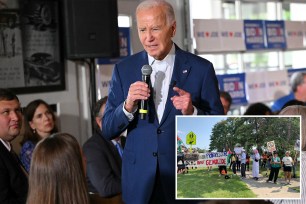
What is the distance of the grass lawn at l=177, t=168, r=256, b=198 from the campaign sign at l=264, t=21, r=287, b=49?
21.3 ft

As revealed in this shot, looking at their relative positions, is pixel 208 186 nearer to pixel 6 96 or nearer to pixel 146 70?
pixel 146 70

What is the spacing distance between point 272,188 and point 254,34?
6220 millimetres

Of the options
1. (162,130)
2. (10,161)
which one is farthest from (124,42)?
(162,130)

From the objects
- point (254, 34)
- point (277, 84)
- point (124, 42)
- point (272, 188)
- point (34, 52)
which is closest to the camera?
point (272, 188)

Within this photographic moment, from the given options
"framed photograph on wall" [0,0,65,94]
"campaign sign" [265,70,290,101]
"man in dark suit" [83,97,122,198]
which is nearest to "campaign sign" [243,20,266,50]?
"campaign sign" [265,70,290,101]

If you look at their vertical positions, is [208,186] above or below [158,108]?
below

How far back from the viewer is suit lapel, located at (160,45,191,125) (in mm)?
2324

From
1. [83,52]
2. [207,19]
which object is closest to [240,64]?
[207,19]

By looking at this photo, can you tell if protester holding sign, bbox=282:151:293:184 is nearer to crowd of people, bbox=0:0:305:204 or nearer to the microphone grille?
crowd of people, bbox=0:0:305:204

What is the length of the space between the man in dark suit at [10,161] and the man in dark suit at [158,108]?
32.4 inches

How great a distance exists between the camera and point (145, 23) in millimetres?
2262

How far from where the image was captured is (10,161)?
304cm

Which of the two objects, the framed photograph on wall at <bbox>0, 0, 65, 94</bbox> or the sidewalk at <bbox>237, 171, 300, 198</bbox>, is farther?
the framed photograph on wall at <bbox>0, 0, 65, 94</bbox>

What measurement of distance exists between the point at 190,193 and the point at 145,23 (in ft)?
2.33
